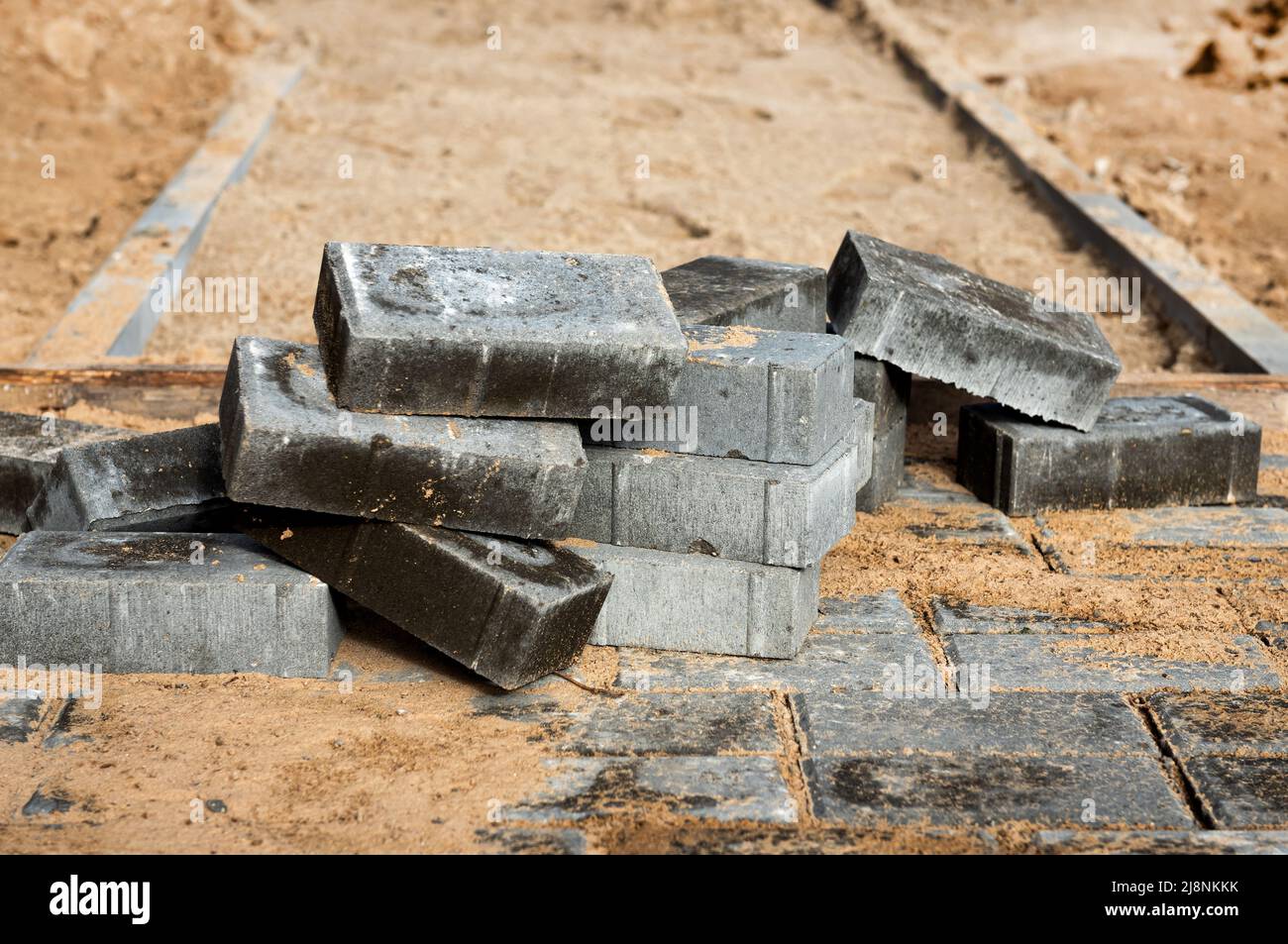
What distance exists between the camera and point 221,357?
22.5 feet

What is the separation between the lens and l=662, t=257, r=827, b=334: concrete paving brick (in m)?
4.81

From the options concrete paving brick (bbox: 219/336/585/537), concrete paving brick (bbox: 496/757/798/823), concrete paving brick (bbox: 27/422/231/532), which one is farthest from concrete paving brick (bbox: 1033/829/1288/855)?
concrete paving brick (bbox: 27/422/231/532)

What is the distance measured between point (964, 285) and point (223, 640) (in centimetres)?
291

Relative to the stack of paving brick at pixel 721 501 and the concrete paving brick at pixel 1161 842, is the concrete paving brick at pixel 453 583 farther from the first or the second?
the concrete paving brick at pixel 1161 842

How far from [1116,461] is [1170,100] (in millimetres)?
9088

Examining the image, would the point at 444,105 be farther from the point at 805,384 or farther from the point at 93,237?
the point at 805,384

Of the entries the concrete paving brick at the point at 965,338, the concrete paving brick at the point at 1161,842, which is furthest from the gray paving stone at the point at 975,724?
the concrete paving brick at the point at 965,338

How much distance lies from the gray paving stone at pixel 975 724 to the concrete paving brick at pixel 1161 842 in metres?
0.37

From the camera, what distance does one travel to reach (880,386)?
519 cm

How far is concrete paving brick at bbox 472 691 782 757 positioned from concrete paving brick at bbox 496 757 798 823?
0.19 ft

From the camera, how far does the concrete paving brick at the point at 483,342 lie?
12.6 feet

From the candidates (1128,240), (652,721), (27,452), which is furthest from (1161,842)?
(1128,240)

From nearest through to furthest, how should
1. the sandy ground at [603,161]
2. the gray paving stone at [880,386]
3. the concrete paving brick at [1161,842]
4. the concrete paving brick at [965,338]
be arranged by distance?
the concrete paving brick at [1161,842] → the concrete paving brick at [965,338] → the gray paving stone at [880,386] → the sandy ground at [603,161]

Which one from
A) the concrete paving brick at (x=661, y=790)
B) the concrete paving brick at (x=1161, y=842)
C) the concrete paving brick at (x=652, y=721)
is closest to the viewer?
the concrete paving brick at (x=1161, y=842)
